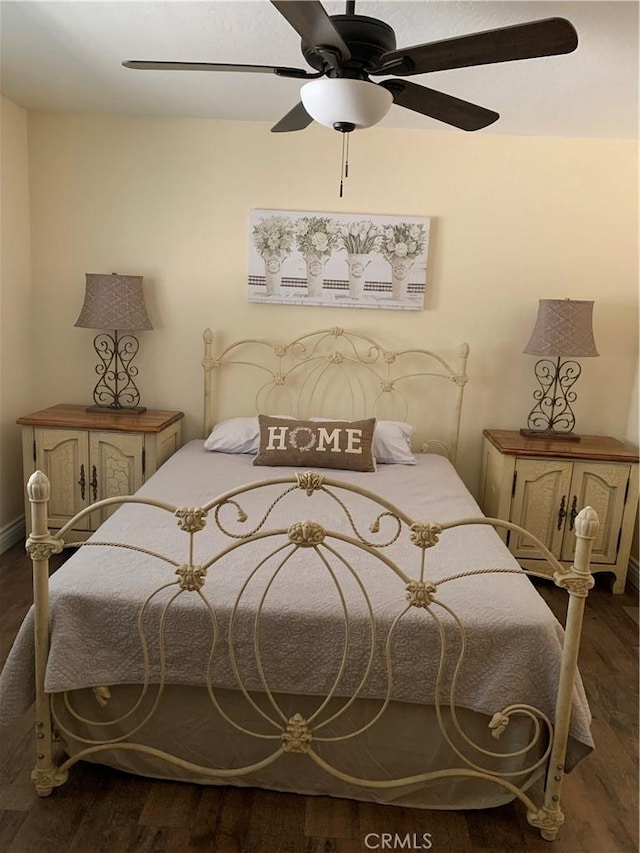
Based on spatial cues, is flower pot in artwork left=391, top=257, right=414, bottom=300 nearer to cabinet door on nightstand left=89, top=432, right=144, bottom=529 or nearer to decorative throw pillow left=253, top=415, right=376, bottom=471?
decorative throw pillow left=253, top=415, right=376, bottom=471

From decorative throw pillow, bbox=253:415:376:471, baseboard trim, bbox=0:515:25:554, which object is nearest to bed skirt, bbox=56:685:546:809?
decorative throw pillow, bbox=253:415:376:471

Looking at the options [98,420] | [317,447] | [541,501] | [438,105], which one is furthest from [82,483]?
[438,105]

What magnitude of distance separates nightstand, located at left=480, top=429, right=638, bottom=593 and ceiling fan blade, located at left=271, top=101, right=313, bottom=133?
188 centimetres

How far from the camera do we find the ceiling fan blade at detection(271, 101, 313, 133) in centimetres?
217

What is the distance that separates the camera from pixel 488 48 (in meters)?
1.66

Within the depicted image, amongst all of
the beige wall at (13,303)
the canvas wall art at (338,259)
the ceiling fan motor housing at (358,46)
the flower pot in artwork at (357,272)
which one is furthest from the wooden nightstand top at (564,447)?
the beige wall at (13,303)

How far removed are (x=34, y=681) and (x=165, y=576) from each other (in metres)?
0.47

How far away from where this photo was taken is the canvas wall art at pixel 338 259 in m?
3.63

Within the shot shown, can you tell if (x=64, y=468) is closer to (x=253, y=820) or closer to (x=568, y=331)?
(x=253, y=820)

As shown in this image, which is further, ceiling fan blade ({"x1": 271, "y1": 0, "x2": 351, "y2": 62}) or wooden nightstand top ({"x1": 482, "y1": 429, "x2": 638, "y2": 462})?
wooden nightstand top ({"x1": 482, "y1": 429, "x2": 638, "y2": 462})

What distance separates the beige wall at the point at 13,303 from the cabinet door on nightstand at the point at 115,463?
1.80 feet

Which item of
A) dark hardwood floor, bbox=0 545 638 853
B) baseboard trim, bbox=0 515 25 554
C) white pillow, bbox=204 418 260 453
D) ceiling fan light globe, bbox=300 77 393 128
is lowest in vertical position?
dark hardwood floor, bbox=0 545 638 853

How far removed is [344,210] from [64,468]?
2073mm

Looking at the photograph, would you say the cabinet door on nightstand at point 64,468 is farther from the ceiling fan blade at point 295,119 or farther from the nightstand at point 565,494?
the nightstand at point 565,494
